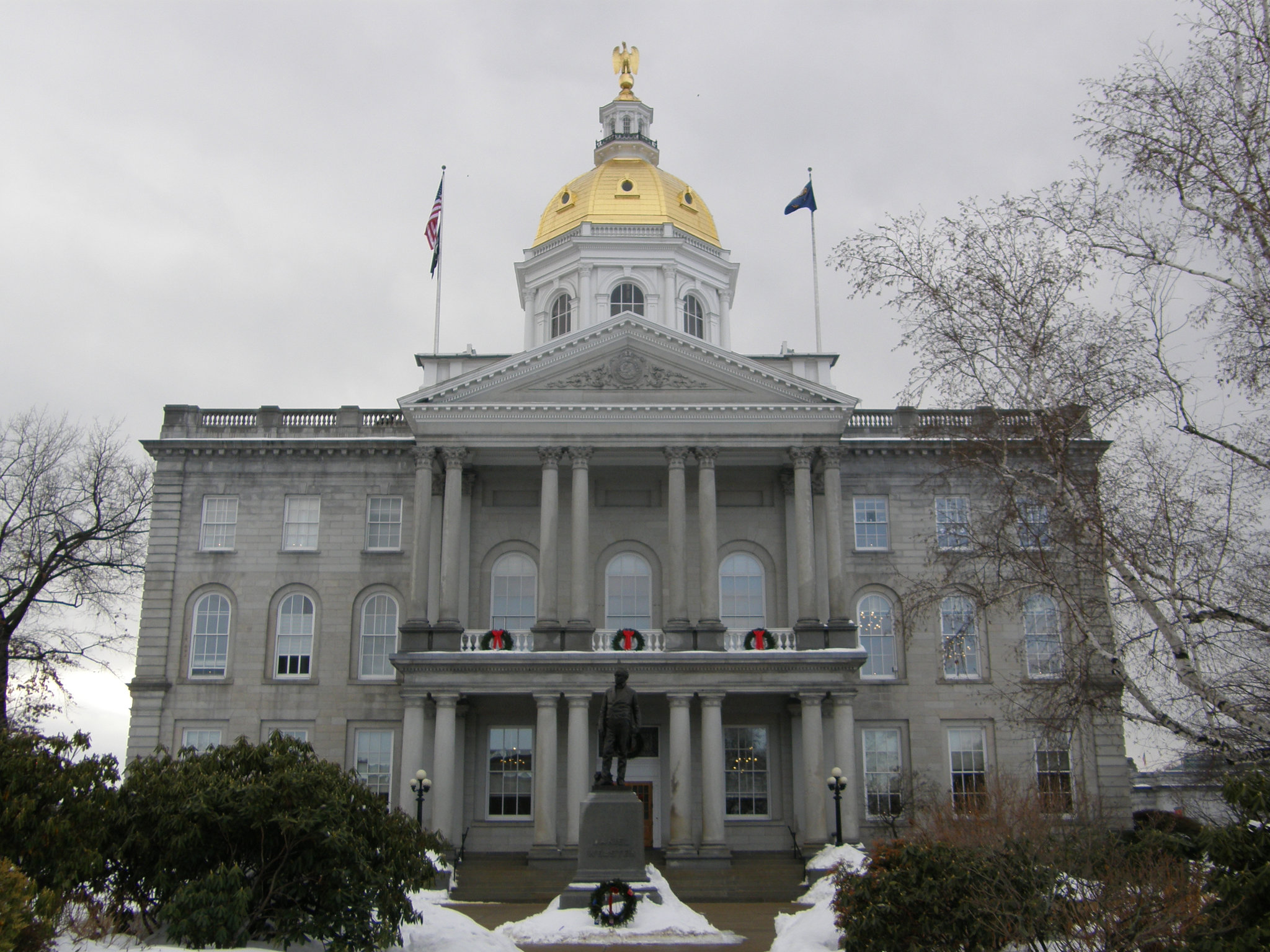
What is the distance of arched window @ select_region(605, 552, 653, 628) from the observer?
129 feet

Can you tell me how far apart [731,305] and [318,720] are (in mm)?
24330

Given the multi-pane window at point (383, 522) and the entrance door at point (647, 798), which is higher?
the multi-pane window at point (383, 522)

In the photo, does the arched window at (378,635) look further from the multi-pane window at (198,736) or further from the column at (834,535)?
the column at (834,535)

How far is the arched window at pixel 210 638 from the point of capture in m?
39.4

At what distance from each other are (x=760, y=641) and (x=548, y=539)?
22.0 feet

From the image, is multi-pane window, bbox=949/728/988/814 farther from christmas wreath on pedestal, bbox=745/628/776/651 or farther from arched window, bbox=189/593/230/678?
arched window, bbox=189/593/230/678

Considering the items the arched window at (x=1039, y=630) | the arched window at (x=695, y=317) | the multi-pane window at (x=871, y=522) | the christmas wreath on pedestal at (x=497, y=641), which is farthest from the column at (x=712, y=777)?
the arched window at (x=695, y=317)

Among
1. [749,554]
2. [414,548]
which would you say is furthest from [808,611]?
[414,548]

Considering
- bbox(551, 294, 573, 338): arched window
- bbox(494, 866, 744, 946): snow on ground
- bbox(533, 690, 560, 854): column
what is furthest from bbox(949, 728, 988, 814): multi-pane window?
bbox(551, 294, 573, 338): arched window

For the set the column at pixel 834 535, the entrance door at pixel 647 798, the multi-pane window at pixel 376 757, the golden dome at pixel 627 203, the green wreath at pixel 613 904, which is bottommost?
the green wreath at pixel 613 904


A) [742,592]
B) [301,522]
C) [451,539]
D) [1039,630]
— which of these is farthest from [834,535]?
[301,522]

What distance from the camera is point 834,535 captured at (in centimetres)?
3619

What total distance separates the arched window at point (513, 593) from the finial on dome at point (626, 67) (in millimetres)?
24596

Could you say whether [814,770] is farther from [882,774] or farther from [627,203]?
[627,203]
